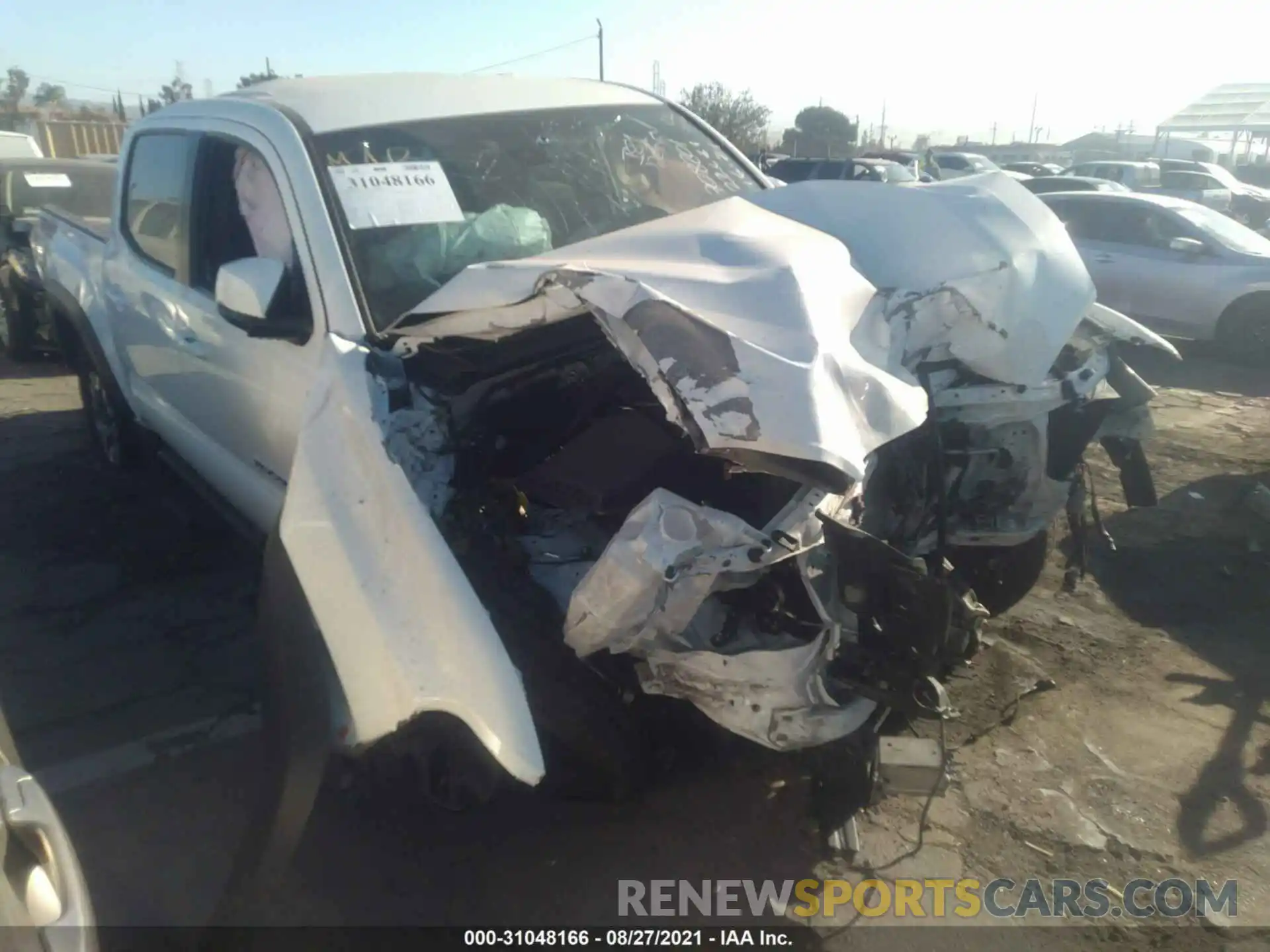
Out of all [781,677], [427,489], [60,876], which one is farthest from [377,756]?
[781,677]

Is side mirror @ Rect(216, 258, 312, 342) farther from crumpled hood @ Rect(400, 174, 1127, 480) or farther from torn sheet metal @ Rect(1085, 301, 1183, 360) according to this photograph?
torn sheet metal @ Rect(1085, 301, 1183, 360)

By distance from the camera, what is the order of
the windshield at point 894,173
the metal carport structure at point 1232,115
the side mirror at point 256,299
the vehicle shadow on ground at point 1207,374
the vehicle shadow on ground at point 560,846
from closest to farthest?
the vehicle shadow on ground at point 560,846, the side mirror at point 256,299, the vehicle shadow on ground at point 1207,374, the windshield at point 894,173, the metal carport structure at point 1232,115

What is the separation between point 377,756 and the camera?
248 centimetres

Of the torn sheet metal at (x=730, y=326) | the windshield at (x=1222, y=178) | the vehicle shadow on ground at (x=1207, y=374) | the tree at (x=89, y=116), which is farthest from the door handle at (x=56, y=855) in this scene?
the tree at (x=89, y=116)

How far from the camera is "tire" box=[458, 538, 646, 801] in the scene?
226cm

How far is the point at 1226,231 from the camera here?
31.3ft

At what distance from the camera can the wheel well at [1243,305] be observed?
891cm

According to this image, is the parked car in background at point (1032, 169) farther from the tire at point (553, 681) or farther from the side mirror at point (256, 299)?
the tire at point (553, 681)

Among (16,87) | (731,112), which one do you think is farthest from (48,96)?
(731,112)

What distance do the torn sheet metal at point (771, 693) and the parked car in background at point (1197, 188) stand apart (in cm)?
1854

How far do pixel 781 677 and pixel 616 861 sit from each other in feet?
3.20

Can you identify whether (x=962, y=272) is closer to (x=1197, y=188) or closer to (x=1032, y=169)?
(x=1197, y=188)

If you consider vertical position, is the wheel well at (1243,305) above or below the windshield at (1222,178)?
below

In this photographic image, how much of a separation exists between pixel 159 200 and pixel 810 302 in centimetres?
312
